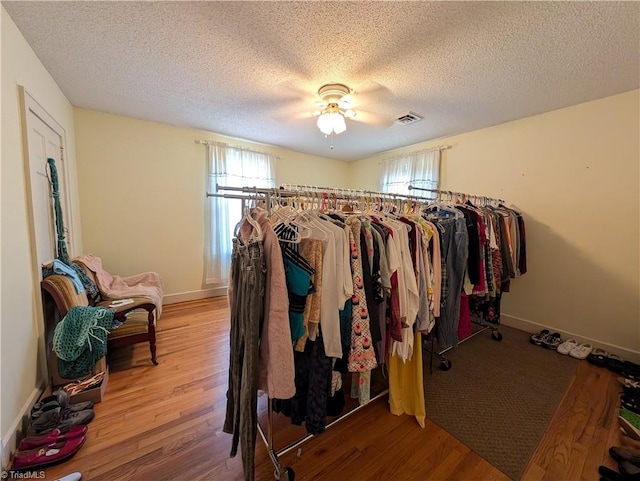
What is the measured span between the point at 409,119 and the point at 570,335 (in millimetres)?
2946

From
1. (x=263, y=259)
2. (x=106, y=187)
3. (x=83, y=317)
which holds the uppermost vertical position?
(x=106, y=187)

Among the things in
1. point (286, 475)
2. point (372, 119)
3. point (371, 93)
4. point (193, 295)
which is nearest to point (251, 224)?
point (286, 475)

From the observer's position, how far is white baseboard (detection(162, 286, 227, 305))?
367 cm

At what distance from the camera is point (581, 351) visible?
2.43 metres

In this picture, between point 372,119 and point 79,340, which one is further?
Answer: point 372,119

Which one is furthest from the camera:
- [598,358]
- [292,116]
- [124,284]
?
[292,116]

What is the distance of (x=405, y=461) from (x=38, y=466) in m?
1.93

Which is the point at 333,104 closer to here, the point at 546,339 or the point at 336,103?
the point at 336,103

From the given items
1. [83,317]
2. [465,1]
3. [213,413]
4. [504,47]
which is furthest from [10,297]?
[504,47]

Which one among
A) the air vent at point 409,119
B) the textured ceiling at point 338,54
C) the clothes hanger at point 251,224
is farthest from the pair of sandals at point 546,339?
the clothes hanger at point 251,224

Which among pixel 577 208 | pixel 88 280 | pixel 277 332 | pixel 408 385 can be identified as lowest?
pixel 408 385

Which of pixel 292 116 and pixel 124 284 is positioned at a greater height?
pixel 292 116

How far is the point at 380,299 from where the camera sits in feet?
4.41

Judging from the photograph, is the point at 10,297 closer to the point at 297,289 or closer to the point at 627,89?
the point at 297,289
